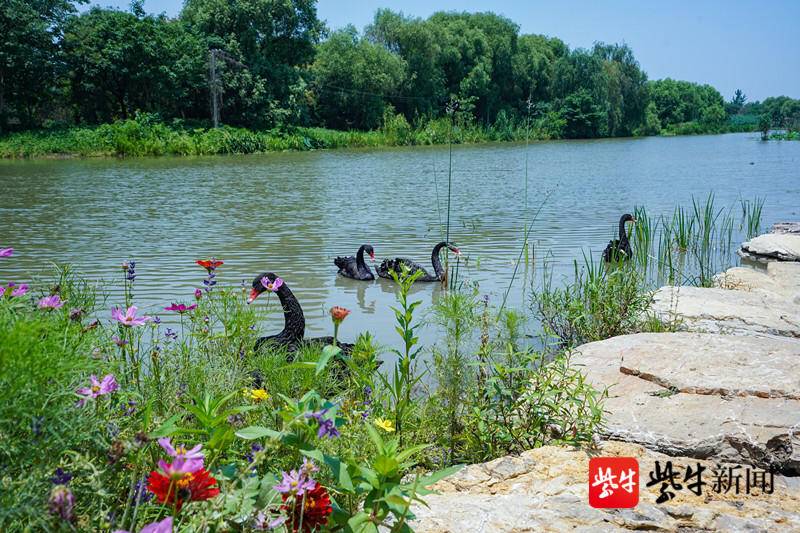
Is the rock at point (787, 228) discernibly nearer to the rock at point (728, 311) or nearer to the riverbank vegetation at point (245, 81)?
the rock at point (728, 311)

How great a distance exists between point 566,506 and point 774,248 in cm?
739

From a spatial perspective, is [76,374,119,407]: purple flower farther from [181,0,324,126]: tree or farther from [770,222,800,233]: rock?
[181,0,324,126]: tree

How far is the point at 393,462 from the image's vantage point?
1.74 metres

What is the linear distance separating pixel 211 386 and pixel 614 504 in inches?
58.9

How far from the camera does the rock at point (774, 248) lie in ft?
26.7

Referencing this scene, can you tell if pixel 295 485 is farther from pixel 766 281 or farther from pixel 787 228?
pixel 787 228

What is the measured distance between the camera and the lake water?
767cm

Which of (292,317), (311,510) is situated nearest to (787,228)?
(292,317)

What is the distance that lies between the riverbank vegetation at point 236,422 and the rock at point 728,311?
309mm

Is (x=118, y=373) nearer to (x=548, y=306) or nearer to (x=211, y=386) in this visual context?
(x=211, y=386)

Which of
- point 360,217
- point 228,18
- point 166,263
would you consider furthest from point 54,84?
point 166,263

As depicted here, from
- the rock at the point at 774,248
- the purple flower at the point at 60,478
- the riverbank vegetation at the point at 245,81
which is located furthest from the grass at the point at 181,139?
the purple flower at the point at 60,478

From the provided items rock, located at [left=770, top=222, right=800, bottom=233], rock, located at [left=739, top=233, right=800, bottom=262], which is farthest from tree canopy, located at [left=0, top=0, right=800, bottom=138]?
rock, located at [left=739, top=233, right=800, bottom=262]

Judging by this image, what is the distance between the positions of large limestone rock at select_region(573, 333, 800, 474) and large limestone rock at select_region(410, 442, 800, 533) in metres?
0.16
